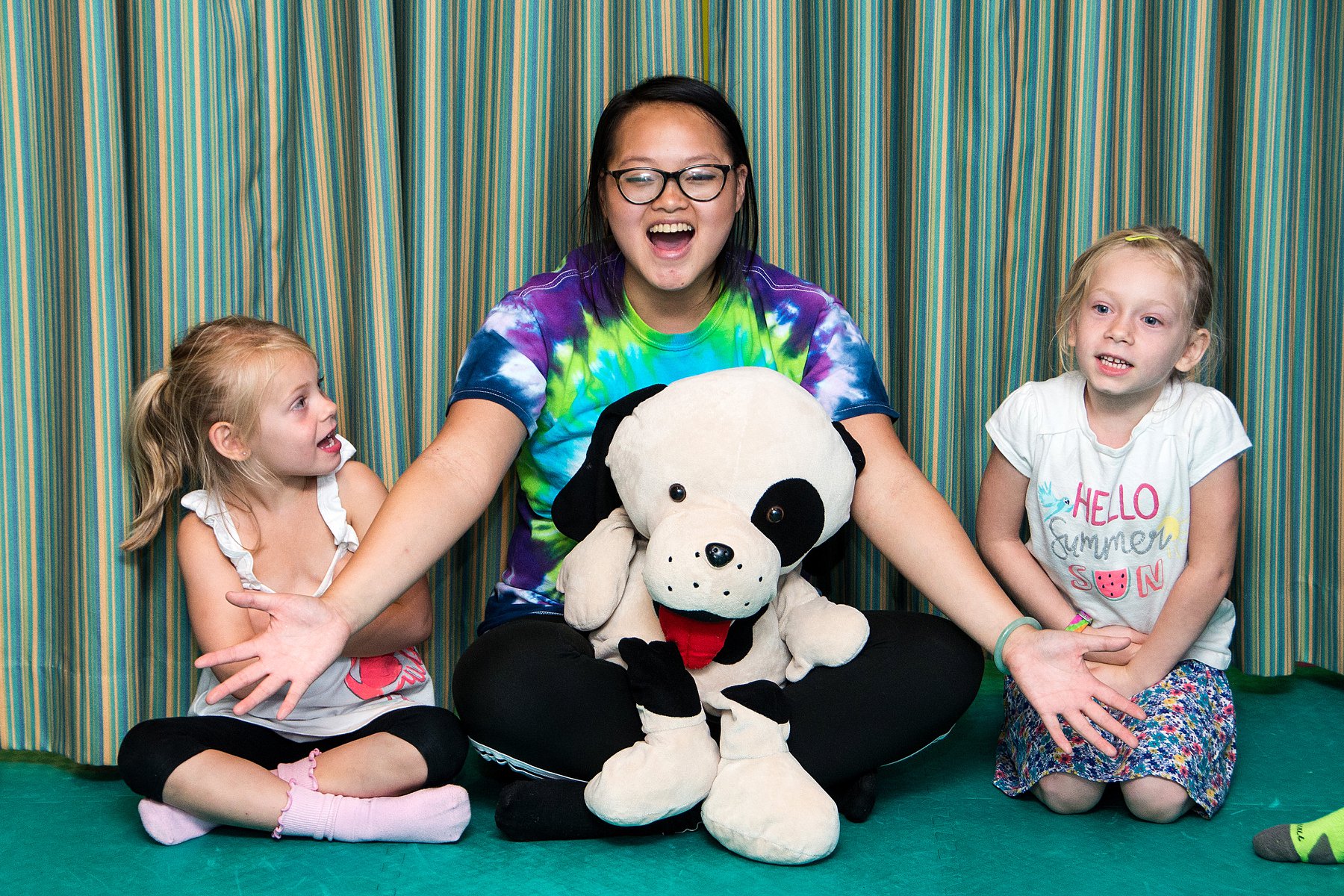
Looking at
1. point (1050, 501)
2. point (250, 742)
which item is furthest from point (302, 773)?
point (1050, 501)

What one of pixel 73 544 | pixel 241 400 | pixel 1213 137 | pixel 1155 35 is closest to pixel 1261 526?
pixel 1213 137

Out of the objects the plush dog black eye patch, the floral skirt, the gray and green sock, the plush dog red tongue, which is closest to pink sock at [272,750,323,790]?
the plush dog red tongue

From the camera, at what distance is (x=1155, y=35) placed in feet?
5.36

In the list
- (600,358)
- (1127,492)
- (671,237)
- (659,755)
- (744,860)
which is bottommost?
(744,860)

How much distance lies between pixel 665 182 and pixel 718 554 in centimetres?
51

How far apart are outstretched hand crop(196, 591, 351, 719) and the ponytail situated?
372 millimetres

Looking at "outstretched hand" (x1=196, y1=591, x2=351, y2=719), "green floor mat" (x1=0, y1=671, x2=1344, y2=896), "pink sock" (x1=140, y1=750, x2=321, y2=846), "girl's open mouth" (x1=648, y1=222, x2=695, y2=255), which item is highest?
"girl's open mouth" (x1=648, y1=222, x2=695, y2=255)

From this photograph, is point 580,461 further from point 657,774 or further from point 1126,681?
point 1126,681

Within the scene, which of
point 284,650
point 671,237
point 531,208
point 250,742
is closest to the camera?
point 284,650

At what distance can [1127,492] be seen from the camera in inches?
53.6

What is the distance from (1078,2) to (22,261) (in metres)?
1.43

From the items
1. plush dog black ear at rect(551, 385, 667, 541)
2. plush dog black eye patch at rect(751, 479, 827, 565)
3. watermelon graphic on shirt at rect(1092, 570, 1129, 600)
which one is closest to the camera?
plush dog black eye patch at rect(751, 479, 827, 565)

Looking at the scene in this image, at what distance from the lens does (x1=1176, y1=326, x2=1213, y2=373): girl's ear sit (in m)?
1.35

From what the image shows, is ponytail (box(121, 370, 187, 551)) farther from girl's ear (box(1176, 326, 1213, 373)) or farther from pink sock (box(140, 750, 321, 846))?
girl's ear (box(1176, 326, 1213, 373))
